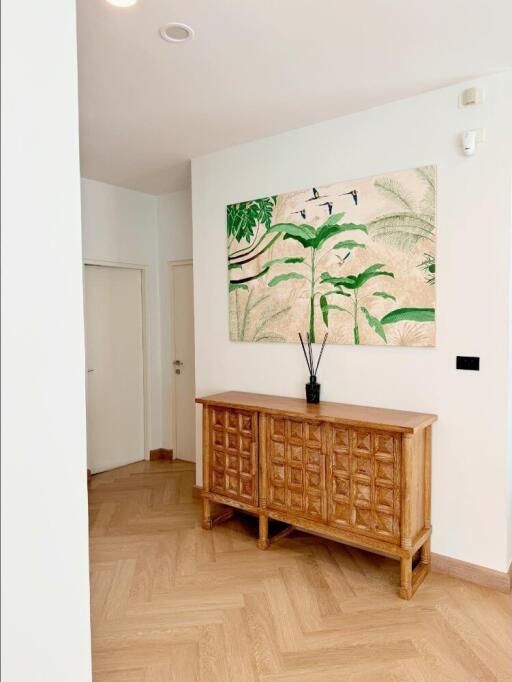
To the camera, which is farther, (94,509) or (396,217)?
(94,509)

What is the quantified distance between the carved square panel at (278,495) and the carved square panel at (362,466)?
0.52 metres

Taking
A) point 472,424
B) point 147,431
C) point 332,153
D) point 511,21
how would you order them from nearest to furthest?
point 511,21 → point 472,424 → point 332,153 → point 147,431

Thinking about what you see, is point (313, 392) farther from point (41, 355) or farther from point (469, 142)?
point (41, 355)

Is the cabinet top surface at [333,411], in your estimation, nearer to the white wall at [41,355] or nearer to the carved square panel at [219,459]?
the carved square panel at [219,459]

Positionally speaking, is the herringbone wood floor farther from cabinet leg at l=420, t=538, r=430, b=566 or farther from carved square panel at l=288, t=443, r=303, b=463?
carved square panel at l=288, t=443, r=303, b=463

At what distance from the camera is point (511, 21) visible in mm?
2123

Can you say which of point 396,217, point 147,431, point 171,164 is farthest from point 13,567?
point 147,431

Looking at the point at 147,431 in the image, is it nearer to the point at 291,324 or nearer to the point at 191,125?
the point at 291,324

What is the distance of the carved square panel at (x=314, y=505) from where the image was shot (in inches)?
114

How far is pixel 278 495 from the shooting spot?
10.1ft

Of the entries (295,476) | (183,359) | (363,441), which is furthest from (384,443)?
(183,359)

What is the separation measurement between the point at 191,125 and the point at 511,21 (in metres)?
1.89

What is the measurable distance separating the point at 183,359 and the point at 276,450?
2178 millimetres

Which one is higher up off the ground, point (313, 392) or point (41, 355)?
point (41, 355)
